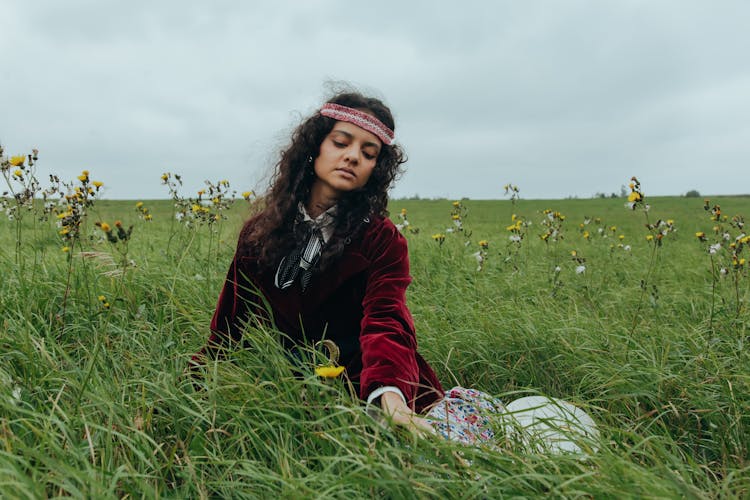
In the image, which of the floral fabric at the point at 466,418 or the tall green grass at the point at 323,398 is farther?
the floral fabric at the point at 466,418

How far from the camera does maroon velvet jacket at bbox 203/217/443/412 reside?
2219 millimetres

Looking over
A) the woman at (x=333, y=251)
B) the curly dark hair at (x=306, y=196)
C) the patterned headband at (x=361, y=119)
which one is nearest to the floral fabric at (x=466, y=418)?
the woman at (x=333, y=251)

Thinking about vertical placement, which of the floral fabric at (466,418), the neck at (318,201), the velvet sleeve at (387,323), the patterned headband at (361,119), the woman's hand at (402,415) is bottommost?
the floral fabric at (466,418)

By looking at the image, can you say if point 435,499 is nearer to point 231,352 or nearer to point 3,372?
point 231,352

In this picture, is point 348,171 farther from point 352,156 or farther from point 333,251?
point 333,251

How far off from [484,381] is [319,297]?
1.04m

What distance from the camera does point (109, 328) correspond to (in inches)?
113

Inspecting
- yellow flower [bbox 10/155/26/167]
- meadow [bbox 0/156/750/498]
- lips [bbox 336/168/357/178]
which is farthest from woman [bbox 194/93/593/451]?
yellow flower [bbox 10/155/26/167]

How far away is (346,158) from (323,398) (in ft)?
3.18

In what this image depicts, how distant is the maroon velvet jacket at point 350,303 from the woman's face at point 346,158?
20cm

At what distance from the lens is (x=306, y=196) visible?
258cm

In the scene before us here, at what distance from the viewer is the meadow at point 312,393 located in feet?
4.83

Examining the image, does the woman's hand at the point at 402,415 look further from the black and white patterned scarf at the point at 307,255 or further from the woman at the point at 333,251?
the black and white patterned scarf at the point at 307,255

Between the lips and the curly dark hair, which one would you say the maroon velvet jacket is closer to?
the curly dark hair
